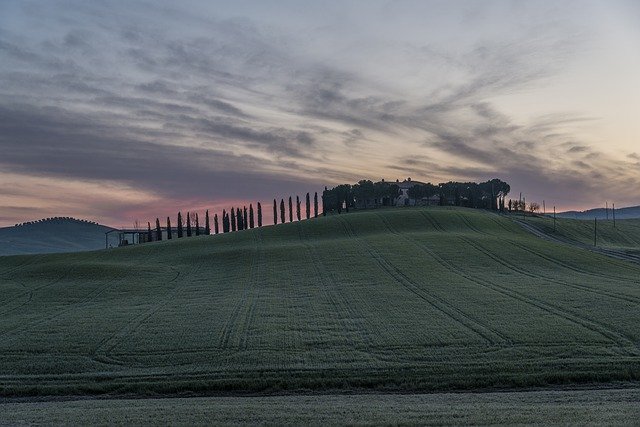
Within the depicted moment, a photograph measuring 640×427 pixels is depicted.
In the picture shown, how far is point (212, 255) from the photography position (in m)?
78.3

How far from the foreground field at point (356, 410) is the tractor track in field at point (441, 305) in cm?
933

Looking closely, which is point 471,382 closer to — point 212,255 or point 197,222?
point 212,255

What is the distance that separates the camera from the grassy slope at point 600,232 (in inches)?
4070

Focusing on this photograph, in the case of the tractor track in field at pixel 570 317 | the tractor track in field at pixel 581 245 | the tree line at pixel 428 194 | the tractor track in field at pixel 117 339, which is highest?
the tree line at pixel 428 194

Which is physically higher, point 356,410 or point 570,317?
point 356,410

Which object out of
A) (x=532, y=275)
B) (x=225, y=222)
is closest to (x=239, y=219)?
(x=225, y=222)

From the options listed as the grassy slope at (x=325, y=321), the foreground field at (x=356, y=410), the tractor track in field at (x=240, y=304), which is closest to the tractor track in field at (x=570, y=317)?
the grassy slope at (x=325, y=321)

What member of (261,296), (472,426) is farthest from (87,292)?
(472,426)

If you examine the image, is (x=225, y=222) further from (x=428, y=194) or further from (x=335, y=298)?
(x=335, y=298)

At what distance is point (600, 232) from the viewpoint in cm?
11606

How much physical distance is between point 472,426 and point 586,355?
1390 cm

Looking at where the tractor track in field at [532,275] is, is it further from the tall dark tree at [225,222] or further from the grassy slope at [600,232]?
the tall dark tree at [225,222]

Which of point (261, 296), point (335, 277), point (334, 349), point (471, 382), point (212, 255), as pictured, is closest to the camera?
point (471, 382)

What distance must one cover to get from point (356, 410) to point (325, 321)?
1805 centimetres
